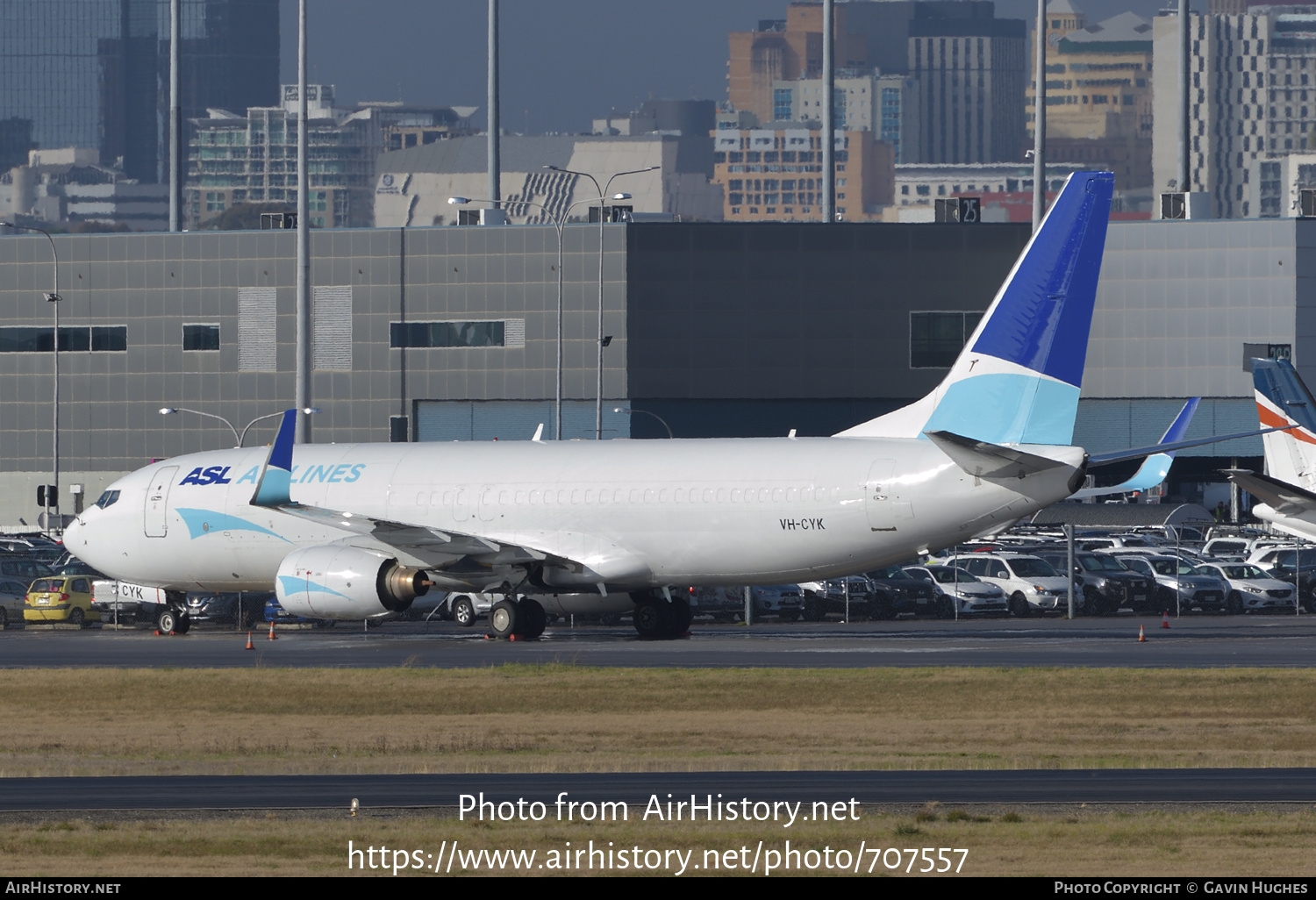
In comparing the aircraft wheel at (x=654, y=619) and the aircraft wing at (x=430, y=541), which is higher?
the aircraft wing at (x=430, y=541)

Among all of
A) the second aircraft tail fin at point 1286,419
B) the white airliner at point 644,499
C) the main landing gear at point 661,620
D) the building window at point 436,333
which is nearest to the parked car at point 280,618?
the white airliner at point 644,499

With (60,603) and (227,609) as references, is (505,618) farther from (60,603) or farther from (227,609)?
(60,603)

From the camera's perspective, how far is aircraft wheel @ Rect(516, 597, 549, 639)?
42719 millimetres

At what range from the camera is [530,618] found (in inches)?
1683

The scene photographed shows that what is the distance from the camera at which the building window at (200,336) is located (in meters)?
103

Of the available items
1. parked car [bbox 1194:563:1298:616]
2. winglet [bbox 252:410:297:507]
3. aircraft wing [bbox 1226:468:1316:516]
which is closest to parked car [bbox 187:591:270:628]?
winglet [bbox 252:410:297:507]

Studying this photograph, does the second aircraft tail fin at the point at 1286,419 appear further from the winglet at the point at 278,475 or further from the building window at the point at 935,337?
the building window at the point at 935,337

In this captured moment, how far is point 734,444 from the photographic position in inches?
1649

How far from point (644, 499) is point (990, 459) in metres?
7.60

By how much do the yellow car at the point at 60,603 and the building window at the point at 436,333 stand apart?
4836 cm

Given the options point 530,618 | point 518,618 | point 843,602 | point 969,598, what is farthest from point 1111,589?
point 518,618

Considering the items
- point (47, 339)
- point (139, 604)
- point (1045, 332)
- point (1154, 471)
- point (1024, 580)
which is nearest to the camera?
point (1045, 332)

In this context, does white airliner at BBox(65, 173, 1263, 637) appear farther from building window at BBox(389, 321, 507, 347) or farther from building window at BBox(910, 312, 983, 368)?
building window at BBox(910, 312, 983, 368)
